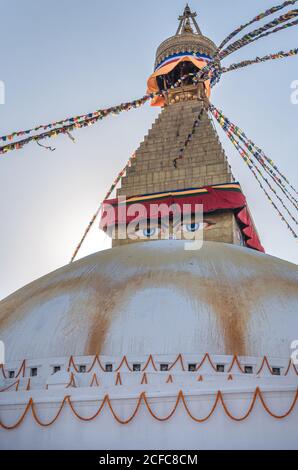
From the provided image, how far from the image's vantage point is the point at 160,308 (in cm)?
819

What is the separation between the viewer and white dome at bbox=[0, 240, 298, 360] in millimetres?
7730

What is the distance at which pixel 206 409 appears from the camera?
5973mm

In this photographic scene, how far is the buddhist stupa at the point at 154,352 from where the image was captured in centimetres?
594

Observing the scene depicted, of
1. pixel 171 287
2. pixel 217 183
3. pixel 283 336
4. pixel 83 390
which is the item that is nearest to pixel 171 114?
pixel 217 183

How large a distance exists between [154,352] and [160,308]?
829 mm

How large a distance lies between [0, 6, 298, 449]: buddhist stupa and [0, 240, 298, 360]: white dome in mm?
19

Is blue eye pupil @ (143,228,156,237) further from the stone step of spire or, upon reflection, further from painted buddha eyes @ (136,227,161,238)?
the stone step of spire

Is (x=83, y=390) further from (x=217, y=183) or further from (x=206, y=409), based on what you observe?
(x=217, y=183)
